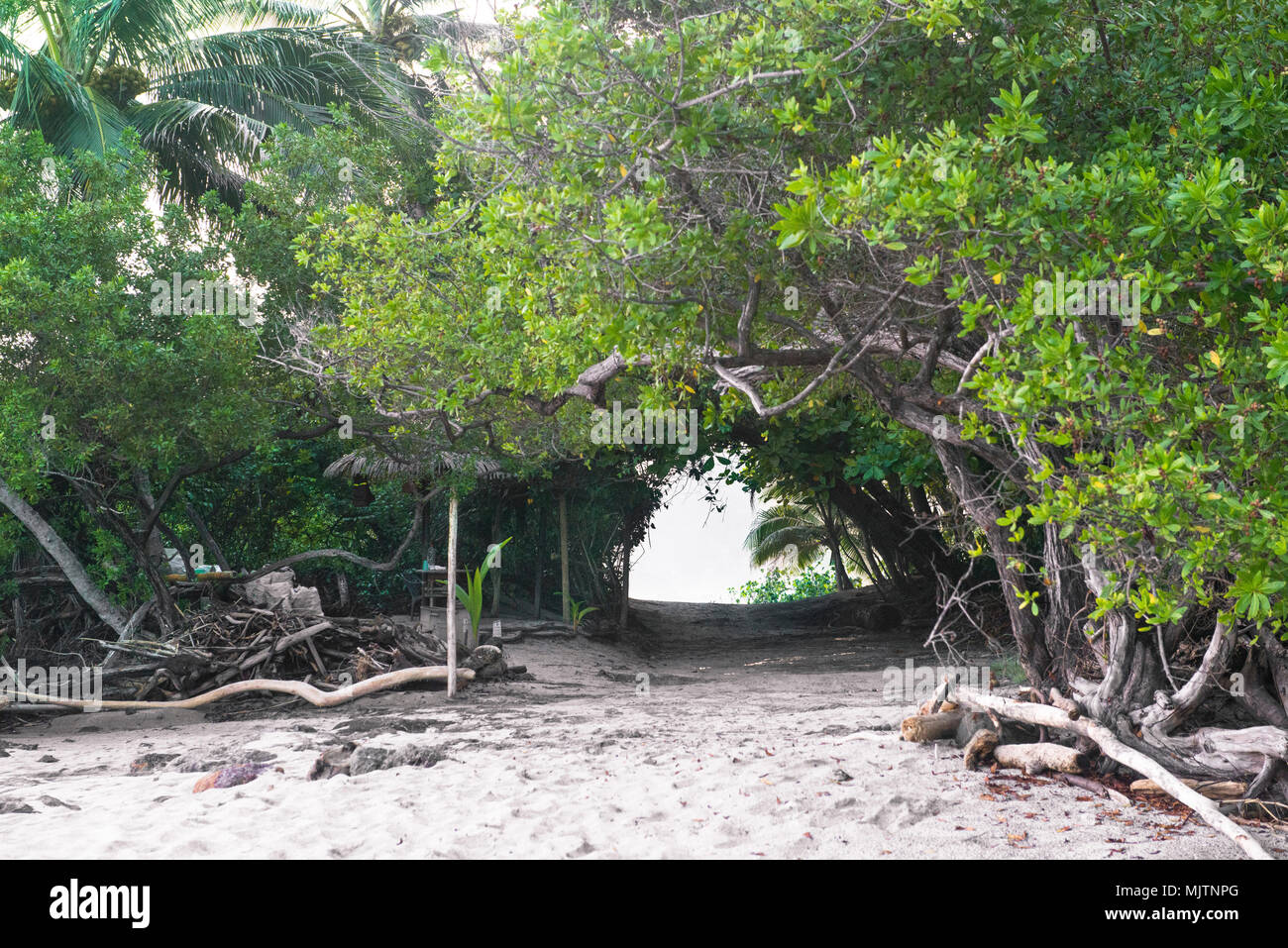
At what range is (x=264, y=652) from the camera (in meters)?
9.33

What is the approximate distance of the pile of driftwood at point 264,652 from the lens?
9.01 meters

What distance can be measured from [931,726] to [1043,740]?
0.71 meters

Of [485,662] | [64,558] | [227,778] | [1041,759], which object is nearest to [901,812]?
[1041,759]

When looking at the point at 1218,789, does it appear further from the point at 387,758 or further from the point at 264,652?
the point at 264,652

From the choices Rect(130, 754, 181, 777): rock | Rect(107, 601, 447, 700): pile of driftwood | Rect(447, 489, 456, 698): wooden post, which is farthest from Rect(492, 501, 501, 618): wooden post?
Rect(130, 754, 181, 777): rock

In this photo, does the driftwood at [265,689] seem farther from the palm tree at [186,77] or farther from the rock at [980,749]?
the palm tree at [186,77]

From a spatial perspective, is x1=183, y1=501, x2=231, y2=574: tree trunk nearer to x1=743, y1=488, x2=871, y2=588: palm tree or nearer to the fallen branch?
the fallen branch

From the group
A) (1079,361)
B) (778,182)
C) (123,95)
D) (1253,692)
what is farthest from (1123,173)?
(123,95)

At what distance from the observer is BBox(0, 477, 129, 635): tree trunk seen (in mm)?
9203

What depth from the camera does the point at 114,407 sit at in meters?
8.84

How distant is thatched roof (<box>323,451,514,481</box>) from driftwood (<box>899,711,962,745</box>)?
6.14 metres

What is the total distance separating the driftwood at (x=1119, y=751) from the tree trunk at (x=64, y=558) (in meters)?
8.19

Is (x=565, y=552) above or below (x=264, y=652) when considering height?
above

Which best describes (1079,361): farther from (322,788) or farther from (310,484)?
(310,484)
